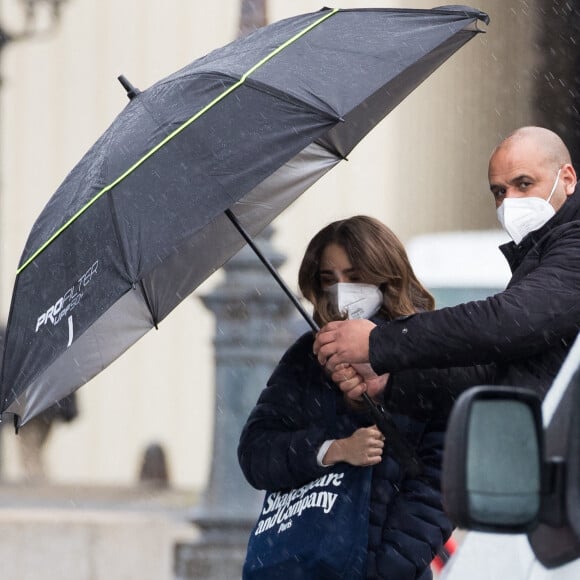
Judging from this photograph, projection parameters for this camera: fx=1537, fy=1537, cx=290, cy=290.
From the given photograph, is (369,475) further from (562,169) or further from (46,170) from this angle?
(46,170)

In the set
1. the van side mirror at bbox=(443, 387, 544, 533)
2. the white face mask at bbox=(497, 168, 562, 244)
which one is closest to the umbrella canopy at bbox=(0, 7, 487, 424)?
the white face mask at bbox=(497, 168, 562, 244)

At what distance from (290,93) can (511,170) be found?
1.84ft

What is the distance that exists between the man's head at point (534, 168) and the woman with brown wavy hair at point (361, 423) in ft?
1.56

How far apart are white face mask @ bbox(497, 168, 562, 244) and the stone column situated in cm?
461

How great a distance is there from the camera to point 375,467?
3.57 metres

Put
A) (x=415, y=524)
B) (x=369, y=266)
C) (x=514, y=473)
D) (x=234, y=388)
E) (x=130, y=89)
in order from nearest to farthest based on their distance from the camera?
(x=514, y=473), (x=415, y=524), (x=369, y=266), (x=130, y=89), (x=234, y=388)

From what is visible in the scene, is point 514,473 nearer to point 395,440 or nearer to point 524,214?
point 524,214

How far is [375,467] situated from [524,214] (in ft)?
2.38

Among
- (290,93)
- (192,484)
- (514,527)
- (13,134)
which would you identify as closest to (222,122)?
(290,93)

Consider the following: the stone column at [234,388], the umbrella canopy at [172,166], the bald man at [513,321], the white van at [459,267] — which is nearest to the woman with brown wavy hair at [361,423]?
the bald man at [513,321]

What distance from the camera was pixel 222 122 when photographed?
3.51 meters

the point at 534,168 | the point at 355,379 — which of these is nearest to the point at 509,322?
the point at 534,168

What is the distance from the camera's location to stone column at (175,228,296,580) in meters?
7.89

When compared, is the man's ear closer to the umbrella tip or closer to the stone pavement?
the umbrella tip
